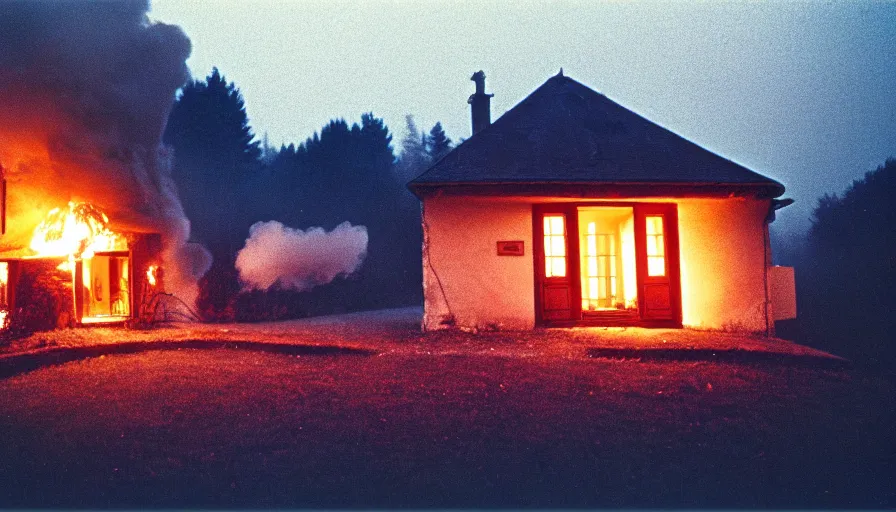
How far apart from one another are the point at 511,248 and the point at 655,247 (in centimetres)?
305

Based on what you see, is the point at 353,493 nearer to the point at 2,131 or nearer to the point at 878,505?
the point at 878,505

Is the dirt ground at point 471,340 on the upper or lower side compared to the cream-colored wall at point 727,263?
lower

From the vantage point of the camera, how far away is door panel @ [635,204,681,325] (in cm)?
1141

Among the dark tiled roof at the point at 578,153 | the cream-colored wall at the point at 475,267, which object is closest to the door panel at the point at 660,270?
the dark tiled roof at the point at 578,153

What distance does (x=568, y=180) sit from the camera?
418 inches

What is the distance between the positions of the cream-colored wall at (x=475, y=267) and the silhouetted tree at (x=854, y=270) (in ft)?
27.9

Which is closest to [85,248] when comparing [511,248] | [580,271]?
[511,248]

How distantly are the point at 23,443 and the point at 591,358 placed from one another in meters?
6.56

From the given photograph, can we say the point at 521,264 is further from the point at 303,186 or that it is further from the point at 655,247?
the point at 303,186

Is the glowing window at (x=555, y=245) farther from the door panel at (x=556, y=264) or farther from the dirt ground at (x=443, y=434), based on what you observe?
the dirt ground at (x=443, y=434)

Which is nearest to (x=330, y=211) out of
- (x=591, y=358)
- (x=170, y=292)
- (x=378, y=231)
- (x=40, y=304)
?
(x=378, y=231)

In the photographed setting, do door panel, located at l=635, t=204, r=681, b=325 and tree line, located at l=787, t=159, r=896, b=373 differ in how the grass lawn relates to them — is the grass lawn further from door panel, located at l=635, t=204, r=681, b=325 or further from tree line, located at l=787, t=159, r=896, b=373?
tree line, located at l=787, t=159, r=896, b=373

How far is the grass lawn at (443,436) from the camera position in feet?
13.2

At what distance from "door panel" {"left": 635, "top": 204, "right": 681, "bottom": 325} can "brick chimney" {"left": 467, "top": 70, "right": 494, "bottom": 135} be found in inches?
214
